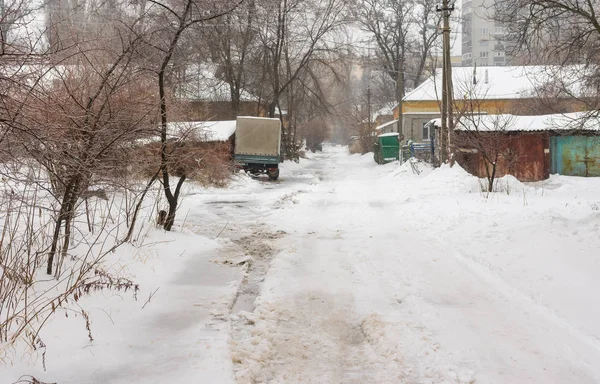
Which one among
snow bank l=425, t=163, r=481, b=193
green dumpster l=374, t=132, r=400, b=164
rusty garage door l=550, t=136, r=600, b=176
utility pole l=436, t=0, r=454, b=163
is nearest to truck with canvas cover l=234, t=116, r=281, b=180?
utility pole l=436, t=0, r=454, b=163

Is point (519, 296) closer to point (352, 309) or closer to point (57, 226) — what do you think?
point (352, 309)

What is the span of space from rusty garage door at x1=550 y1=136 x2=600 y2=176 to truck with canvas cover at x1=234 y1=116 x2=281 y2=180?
13.5 meters

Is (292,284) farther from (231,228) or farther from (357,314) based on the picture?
(231,228)

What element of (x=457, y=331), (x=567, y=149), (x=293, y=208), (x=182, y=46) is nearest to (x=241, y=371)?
(x=457, y=331)

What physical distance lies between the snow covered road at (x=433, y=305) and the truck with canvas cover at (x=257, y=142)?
53.2ft

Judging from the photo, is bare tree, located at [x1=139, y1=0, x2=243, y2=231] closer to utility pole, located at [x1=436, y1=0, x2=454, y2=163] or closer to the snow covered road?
the snow covered road

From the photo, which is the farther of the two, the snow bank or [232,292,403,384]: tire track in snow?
the snow bank

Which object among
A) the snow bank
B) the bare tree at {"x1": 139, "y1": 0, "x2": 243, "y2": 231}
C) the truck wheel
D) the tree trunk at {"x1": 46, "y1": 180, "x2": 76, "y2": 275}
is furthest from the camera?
the truck wheel

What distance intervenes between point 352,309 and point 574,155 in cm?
2114

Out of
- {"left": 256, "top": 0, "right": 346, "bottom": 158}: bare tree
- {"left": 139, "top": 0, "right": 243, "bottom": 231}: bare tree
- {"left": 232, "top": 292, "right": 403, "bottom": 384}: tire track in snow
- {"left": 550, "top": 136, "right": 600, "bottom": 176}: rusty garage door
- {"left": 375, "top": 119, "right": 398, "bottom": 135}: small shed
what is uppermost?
{"left": 256, "top": 0, "right": 346, "bottom": 158}: bare tree

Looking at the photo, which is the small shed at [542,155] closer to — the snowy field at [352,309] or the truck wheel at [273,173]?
the truck wheel at [273,173]

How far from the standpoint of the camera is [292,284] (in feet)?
21.2

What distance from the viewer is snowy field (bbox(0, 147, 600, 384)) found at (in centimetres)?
395

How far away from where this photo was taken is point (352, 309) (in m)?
5.47
